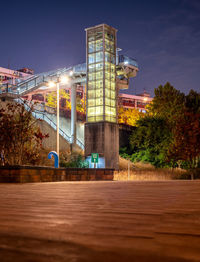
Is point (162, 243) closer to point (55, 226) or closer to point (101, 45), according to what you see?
point (55, 226)

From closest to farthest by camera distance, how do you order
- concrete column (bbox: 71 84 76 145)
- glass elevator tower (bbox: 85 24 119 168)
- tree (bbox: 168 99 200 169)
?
1. tree (bbox: 168 99 200 169)
2. glass elevator tower (bbox: 85 24 119 168)
3. concrete column (bbox: 71 84 76 145)

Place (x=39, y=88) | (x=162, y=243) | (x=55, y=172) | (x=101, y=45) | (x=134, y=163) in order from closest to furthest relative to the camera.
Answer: (x=162, y=243) → (x=55, y=172) → (x=101, y=45) → (x=134, y=163) → (x=39, y=88)

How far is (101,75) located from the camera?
34.4 metres

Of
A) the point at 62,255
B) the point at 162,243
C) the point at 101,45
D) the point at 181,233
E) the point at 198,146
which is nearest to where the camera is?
the point at 62,255

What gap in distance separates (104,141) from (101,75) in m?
7.24

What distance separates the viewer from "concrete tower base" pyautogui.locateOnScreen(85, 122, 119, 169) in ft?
110

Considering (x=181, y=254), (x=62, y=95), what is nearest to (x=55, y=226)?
(x=181, y=254)

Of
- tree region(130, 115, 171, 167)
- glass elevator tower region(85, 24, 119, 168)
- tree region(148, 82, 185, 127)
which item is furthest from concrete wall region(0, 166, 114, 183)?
tree region(148, 82, 185, 127)

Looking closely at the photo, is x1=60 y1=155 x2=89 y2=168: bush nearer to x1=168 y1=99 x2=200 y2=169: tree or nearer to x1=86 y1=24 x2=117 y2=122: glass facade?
x1=86 y1=24 x2=117 y2=122: glass facade

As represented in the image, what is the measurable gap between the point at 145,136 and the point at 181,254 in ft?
129

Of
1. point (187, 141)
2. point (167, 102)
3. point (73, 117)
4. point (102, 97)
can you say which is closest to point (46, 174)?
point (187, 141)

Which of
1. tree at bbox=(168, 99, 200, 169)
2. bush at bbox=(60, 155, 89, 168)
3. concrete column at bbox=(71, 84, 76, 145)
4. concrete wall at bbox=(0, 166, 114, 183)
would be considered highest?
concrete column at bbox=(71, 84, 76, 145)

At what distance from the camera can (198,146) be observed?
28328 millimetres

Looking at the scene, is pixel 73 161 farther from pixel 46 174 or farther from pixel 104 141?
pixel 46 174
